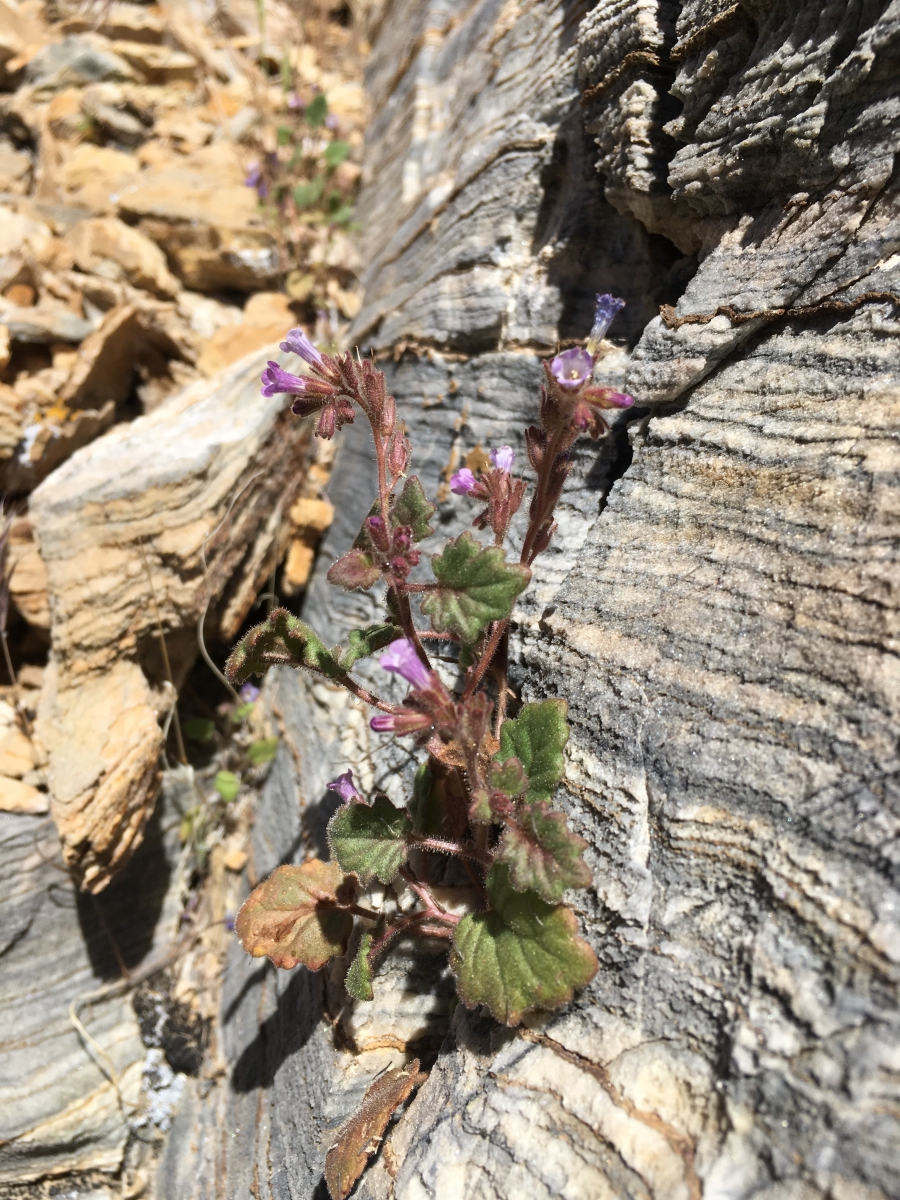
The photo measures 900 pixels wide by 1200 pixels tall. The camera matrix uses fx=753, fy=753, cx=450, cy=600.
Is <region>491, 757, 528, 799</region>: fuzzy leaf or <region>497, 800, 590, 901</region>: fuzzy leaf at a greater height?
<region>491, 757, 528, 799</region>: fuzzy leaf

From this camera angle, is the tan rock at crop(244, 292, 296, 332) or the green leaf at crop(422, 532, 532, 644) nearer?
the green leaf at crop(422, 532, 532, 644)

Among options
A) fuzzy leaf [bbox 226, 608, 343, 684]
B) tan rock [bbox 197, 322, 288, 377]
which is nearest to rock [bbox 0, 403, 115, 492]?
tan rock [bbox 197, 322, 288, 377]

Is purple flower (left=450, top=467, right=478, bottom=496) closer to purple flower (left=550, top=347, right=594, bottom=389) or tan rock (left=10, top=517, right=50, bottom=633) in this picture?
purple flower (left=550, top=347, right=594, bottom=389)

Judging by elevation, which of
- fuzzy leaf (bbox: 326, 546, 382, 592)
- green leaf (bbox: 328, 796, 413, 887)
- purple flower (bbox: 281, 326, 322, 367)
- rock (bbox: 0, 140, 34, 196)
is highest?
rock (bbox: 0, 140, 34, 196)

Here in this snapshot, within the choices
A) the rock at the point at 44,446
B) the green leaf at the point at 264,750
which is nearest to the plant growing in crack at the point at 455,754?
the green leaf at the point at 264,750

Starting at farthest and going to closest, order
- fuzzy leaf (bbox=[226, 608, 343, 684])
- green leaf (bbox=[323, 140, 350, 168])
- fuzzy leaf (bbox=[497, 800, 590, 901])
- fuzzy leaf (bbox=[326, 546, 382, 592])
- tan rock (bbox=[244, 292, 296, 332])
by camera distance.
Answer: green leaf (bbox=[323, 140, 350, 168]), tan rock (bbox=[244, 292, 296, 332]), fuzzy leaf (bbox=[226, 608, 343, 684]), fuzzy leaf (bbox=[326, 546, 382, 592]), fuzzy leaf (bbox=[497, 800, 590, 901])

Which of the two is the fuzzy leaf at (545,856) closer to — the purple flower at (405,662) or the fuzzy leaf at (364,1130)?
the purple flower at (405,662)

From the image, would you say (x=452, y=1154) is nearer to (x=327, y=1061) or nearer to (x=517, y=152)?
(x=327, y=1061)

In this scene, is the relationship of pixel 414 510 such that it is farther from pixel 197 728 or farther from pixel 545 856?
pixel 197 728
